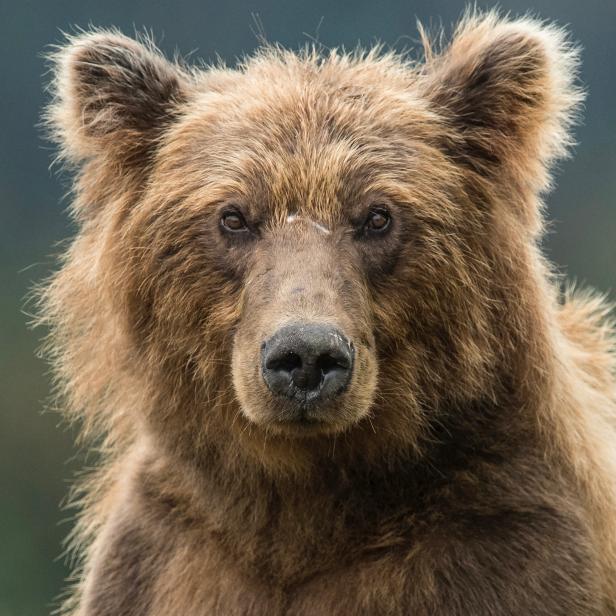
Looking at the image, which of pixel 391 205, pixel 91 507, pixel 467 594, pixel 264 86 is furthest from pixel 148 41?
pixel 467 594

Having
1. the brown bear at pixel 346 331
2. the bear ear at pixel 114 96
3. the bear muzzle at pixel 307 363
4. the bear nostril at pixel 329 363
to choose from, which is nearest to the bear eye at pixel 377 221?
the brown bear at pixel 346 331

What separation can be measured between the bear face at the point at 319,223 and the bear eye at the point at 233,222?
11 mm

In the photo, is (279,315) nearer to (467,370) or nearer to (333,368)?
(333,368)

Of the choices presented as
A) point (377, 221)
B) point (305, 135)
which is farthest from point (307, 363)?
point (305, 135)

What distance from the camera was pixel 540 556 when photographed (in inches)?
260

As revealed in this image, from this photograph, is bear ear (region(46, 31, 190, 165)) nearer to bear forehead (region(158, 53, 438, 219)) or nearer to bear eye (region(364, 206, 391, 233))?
bear forehead (region(158, 53, 438, 219))

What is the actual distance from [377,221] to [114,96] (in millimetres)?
1568

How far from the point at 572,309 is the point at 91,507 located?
10.2 ft

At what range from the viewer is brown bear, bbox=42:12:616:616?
6.64m

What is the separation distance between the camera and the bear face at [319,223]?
6703 millimetres

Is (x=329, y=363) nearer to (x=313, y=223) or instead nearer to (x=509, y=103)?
(x=313, y=223)

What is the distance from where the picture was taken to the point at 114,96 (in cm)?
730

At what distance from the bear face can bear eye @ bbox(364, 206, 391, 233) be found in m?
0.01

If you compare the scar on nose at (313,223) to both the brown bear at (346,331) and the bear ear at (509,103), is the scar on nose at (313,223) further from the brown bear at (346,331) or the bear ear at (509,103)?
the bear ear at (509,103)
